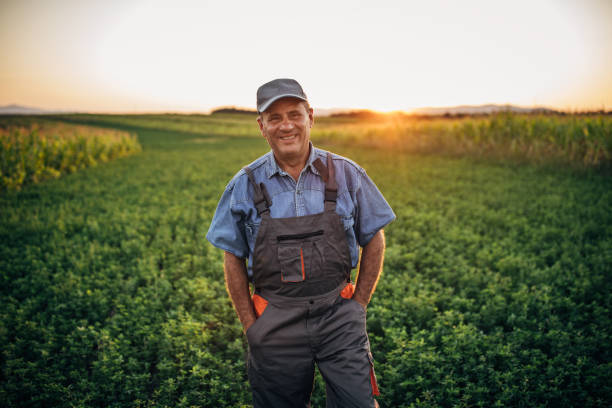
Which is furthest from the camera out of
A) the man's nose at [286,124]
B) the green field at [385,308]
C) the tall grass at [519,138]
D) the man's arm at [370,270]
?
the tall grass at [519,138]

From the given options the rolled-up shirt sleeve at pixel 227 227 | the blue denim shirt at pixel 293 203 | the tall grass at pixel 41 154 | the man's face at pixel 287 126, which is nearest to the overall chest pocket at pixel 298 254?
the blue denim shirt at pixel 293 203

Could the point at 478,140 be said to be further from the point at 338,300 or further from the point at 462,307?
the point at 338,300

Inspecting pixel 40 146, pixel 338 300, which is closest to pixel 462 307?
pixel 338 300

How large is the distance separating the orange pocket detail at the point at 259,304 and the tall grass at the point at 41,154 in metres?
12.8

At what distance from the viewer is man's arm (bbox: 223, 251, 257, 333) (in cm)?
218

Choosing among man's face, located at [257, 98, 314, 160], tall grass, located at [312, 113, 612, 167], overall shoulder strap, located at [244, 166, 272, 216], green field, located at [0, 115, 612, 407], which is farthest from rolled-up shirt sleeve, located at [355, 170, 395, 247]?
tall grass, located at [312, 113, 612, 167]

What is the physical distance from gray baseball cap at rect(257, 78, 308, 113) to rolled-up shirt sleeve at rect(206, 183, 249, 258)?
1.93ft

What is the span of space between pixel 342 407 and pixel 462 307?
3084 millimetres

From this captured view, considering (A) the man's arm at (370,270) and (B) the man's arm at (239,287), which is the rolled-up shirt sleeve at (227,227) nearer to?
(B) the man's arm at (239,287)

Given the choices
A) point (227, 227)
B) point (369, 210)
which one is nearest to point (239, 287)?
point (227, 227)

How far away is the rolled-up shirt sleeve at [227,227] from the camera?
208 centimetres

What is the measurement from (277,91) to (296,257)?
105cm

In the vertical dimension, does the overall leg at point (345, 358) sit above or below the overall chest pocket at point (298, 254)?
below

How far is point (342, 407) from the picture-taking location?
6.27 ft
